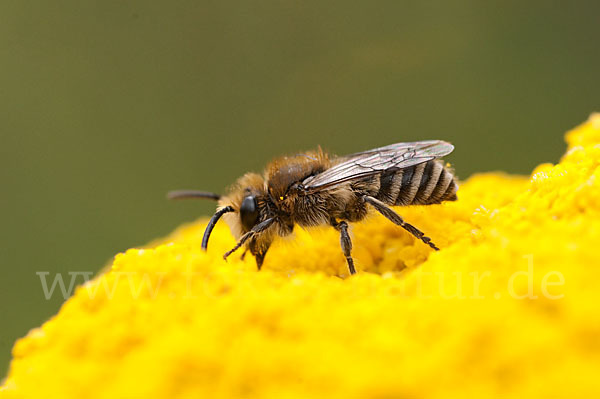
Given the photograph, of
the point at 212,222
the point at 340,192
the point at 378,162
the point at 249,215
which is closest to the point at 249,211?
the point at 249,215

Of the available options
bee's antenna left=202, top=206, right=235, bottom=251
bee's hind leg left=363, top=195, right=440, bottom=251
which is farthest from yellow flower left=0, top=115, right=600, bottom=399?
bee's antenna left=202, top=206, right=235, bottom=251

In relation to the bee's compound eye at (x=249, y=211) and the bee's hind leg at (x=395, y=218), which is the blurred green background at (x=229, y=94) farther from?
the bee's compound eye at (x=249, y=211)

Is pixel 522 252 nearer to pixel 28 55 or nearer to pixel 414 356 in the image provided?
pixel 414 356

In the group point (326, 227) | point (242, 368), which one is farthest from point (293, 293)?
point (326, 227)

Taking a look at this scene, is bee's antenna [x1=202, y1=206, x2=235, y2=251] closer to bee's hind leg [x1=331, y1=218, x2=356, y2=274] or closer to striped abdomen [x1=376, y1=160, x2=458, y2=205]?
bee's hind leg [x1=331, y1=218, x2=356, y2=274]

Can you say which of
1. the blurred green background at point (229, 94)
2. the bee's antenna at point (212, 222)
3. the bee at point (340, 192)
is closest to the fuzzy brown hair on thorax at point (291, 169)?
the bee at point (340, 192)

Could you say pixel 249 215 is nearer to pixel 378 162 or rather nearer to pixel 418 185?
pixel 378 162
